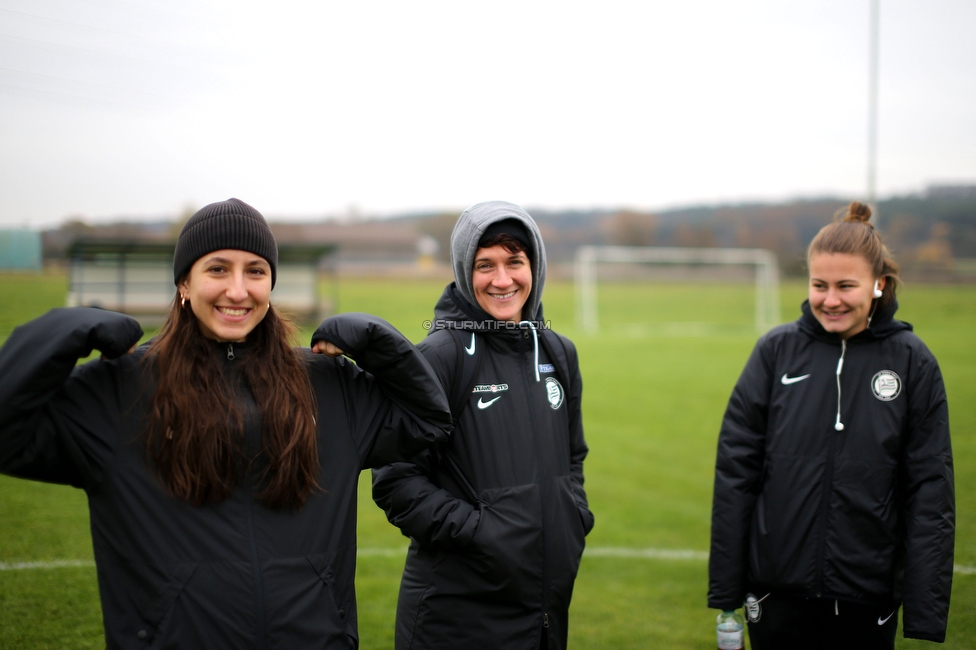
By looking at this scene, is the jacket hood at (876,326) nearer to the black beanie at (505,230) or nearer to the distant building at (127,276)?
the black beanie at (505,230)

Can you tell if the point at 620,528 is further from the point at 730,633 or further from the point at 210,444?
the point at 210,444

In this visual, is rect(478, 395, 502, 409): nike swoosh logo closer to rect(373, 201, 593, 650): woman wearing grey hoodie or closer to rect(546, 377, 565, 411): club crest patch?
rect(373, 201, 593, 650): woman wearing grey hoodie

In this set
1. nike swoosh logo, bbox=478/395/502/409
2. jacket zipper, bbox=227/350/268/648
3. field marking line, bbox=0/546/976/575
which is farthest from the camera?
field marking line, bbox=0/546/976/575

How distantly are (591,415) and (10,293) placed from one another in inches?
297

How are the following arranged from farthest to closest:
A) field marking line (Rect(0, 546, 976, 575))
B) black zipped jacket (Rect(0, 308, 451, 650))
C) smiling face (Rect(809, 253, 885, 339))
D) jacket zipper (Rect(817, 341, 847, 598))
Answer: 1. field marking line (Rect(0, 546, 976, 575))
2. smiling face (Rect(809, 253, 885, 339))
3. jacket zipper (Rect(817, 341, 847, 598))
4. black zipped jacket (Rect(0, 308, 451, 650))

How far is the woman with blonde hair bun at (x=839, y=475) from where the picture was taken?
8.09 ft

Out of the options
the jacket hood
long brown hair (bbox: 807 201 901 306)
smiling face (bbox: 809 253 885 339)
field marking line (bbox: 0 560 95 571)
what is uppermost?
long brown hair (bbox: 807 201 901 306)

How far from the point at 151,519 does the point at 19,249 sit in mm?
7752

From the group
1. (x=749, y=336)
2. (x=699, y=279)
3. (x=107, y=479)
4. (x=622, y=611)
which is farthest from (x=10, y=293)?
(x=699, y=279)

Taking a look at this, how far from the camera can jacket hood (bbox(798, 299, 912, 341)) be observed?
2.63 m

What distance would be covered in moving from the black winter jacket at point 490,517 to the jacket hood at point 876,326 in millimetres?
1048

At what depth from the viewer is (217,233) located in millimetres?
1788

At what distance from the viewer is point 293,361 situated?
6.09 feet

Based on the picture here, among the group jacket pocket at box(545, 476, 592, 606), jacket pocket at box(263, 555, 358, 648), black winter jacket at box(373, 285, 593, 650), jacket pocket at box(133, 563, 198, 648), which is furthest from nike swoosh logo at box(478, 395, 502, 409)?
jacket pocket at box(133, 563, 198, 648)
